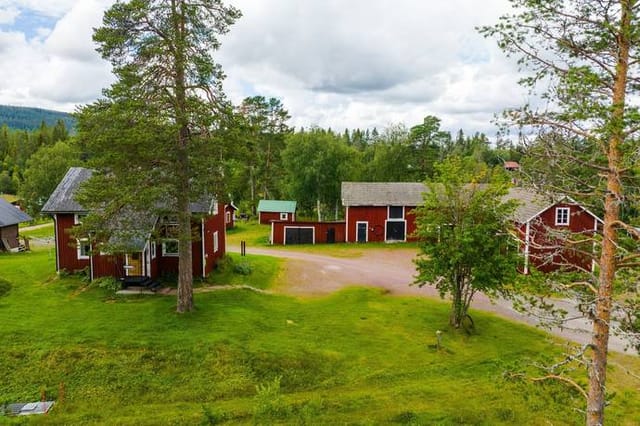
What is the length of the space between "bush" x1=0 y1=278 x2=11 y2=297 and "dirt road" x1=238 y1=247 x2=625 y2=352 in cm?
1215

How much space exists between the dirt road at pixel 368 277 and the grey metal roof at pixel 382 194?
491cm

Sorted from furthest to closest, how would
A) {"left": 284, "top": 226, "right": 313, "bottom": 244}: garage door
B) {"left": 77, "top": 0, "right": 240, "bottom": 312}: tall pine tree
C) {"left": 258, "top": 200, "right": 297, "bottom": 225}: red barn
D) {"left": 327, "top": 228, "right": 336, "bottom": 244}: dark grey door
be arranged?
{"left": 258, "top": 200, "right": 297, "bottom": 225}: red barn → {"left": 327, "top": 228, "right": 336, "bottom": 244}: dark grey door → {"left": 284, "top": 226, "right": 313, "bottom": 244}: garage door → {"left": 77, "top": 0, "right": 240, "bottom": 312}: tall pine tree

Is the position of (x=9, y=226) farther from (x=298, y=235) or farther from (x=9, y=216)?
(x=298, y=235)

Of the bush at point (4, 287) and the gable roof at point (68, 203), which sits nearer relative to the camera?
the bush at point (4, 287)

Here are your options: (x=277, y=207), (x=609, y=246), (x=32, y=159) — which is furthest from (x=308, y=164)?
(x=609, y=246)

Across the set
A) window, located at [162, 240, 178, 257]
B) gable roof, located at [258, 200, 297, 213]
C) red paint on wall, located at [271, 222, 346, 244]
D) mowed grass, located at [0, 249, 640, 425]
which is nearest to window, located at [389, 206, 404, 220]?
red paint on wall, located at [271, 222, 346, 244]

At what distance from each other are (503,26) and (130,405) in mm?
12365

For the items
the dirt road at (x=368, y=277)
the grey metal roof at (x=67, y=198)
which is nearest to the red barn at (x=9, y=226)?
the grey metal roof at (x=67, y=198)

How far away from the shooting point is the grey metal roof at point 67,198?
68.8 feet

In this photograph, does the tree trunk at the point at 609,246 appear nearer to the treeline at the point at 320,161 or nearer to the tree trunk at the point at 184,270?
the tree trunk at the point at 184,270

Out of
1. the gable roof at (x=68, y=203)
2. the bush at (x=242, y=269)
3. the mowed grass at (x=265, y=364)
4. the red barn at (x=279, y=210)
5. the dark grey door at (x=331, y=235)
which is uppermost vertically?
the gable roof at (x=68, y=203)

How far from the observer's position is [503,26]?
703cm

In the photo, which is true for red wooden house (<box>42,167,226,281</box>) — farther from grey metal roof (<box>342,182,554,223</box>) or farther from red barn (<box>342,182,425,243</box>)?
grey metal roof (<box>342,182,554,223</box>)

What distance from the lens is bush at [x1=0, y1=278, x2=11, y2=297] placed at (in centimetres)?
1898
